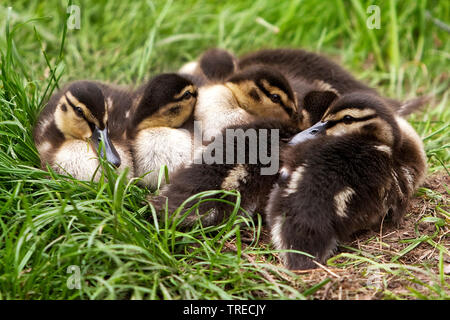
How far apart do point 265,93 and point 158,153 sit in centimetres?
67

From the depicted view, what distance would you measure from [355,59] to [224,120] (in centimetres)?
206

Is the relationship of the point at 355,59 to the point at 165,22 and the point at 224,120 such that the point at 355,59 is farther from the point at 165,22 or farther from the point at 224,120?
the point at 224,120

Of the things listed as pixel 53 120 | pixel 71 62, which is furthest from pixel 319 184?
pixel 71 62

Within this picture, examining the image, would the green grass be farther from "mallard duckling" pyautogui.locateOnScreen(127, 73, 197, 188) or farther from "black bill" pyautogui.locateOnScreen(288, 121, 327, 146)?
"black bill" pyautogui.locateOnScreen(288, 121, 327, 146)

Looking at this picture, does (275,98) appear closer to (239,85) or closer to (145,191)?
(239,85)

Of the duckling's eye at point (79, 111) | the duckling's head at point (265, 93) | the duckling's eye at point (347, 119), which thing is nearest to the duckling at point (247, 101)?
the duckling's head at point (265, 93)

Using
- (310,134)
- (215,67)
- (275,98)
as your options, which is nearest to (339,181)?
(310,134)

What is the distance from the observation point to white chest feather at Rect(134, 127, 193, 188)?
256 centimetres

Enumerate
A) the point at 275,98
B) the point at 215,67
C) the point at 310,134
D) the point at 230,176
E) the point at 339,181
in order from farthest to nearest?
1. the point at 215,67
2. the point at 275,98
3. the point at 310,134
4. the point at 230,176
5. the point at 339,181

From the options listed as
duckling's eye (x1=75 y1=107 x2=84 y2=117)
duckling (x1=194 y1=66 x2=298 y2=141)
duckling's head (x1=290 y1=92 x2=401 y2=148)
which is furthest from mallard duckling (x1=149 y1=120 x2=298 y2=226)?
duckling's eye (x1=75 y1=107 x2=84 y2=117)

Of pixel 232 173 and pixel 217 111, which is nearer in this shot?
pixel 232 173

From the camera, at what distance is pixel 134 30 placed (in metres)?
4.25

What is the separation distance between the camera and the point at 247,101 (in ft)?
9.43

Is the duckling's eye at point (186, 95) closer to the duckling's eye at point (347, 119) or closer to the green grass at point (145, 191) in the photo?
the green grass at point (145, 191)
